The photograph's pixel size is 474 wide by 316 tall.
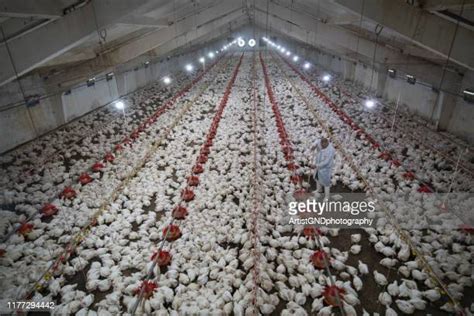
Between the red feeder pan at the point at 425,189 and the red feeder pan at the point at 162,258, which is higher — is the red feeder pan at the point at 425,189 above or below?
above

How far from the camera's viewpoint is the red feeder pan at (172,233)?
4.32 meters

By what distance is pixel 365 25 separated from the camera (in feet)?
27.2

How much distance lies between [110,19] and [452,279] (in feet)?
20.7

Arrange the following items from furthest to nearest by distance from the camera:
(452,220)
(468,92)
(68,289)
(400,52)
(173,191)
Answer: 1. (400,52)
2. (468,92)
3. (173,191)
4. (452,220)
5. (68,289)

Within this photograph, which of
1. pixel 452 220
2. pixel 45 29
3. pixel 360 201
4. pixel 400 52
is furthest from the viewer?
pixel 400 52

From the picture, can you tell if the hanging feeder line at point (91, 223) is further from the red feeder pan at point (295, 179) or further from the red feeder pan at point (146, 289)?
the red feeder pan at point (295, 179)

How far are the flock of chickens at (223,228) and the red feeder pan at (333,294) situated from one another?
0.07ft

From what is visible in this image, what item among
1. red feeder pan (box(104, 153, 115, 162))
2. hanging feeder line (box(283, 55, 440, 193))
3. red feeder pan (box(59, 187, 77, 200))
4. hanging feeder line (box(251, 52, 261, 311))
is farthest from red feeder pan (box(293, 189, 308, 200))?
red feeder pan (box(104, 153, 115, 162))

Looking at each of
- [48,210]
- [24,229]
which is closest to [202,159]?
[48,210]

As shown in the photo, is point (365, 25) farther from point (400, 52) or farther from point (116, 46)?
point (116, 46)

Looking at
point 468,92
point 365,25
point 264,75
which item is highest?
point 365,25

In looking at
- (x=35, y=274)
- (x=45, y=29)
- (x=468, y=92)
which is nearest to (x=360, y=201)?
(x=468, y=92)

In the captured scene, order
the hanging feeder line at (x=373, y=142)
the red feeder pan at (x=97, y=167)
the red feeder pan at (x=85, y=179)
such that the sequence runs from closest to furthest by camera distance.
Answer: the hanging feeder line at (x=373, y=142), the red feeder pan at (x=85, y=179), the red feeder pan at (x=97, y=167)

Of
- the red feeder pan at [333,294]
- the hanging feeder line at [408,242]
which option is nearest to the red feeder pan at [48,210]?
the red feeder pan at [333,294]
